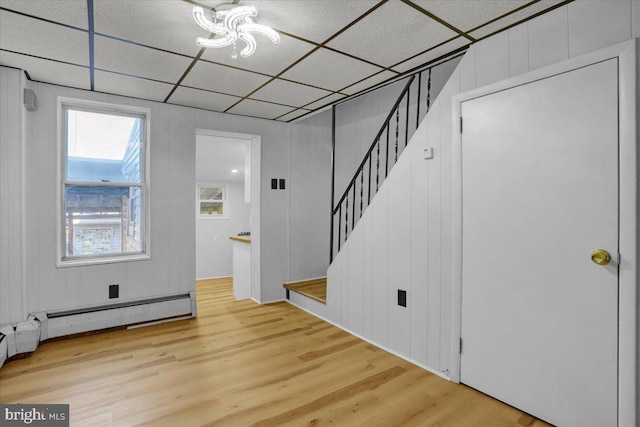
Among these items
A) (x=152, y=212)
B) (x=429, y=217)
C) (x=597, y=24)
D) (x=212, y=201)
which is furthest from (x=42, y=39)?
(x=212, y=201)

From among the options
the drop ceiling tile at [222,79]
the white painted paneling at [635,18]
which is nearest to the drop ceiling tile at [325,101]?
the drop ceiling tile at [222,79]

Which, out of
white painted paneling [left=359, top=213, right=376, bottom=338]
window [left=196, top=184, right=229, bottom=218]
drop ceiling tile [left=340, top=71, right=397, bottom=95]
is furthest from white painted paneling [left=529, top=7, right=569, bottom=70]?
window [left=196, top=184, right=229, bottom=218]

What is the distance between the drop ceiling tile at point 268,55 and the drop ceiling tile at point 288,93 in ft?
1.15

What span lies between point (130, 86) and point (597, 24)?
361 centimetres

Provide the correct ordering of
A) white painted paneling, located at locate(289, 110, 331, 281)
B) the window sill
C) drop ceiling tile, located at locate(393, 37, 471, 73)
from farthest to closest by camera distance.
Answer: white painted paneling, located at locate(289, 110, 331, 281)
the window sill
drop ceiling tile, located at locate(393, 37, 471, 73)

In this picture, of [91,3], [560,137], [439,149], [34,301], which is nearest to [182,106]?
[91,3]

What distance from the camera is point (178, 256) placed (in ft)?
12.7

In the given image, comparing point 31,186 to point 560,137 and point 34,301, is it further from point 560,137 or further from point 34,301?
point 560,137

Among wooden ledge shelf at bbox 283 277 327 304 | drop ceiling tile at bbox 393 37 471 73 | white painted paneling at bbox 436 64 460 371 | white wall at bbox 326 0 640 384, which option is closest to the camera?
white wall at bbox 326 0 640 384

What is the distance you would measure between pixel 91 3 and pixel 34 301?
2.77 m

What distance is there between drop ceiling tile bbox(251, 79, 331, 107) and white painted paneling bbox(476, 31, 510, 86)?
1484 millimetres

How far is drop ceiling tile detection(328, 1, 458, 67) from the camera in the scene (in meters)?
1.98

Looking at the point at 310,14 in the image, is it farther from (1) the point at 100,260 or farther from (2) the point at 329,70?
(1) the point at 100,260

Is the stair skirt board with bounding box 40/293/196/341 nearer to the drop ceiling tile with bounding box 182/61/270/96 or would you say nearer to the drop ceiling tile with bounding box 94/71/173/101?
the drop ceiling tile with bounding box 94/71/173/101
